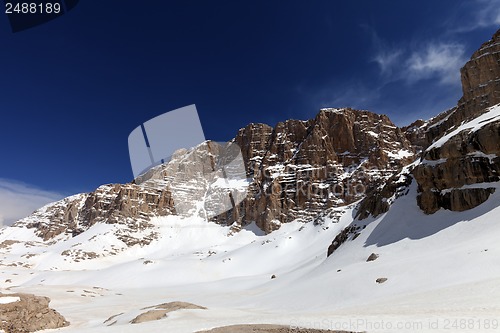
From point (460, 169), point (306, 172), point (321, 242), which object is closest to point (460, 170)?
point (460, 169)

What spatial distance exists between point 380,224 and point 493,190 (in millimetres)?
13997

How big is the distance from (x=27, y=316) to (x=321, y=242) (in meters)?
82.2

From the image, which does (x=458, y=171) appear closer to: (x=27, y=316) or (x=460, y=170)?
(x=460, y=170)

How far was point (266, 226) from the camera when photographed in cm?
14325

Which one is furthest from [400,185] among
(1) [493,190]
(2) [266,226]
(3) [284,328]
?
(2) [266,226]

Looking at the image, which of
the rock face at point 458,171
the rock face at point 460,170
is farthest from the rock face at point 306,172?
the rock face at point 460,170

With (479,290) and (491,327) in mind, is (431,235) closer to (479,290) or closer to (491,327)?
(479,290)

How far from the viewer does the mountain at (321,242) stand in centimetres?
1680

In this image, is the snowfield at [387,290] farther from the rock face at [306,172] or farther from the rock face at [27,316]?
the rock face at [306,172]

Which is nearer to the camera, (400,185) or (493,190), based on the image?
(493,190)

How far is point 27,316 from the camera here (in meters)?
18.2

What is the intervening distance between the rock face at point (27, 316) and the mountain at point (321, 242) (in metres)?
2.46

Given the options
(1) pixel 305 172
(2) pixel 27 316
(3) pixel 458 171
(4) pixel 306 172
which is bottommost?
(2) pixel 27 316

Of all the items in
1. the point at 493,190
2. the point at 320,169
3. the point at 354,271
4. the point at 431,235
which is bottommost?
the point at 354,271
